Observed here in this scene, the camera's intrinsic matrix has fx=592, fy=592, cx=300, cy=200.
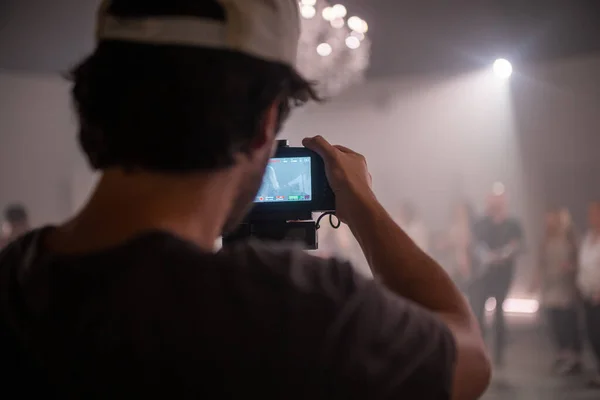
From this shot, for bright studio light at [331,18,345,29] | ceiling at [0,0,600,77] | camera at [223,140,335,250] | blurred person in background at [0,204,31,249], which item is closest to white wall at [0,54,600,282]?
ceiling at [0,0,600,77]

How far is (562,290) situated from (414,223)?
2.81 ft

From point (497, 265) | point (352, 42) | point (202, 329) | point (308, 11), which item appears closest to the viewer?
point (202, 329)

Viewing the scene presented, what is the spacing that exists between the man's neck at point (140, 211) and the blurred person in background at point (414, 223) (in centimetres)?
305

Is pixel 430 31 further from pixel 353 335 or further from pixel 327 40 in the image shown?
pixel 353 335

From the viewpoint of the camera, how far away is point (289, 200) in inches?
32.6

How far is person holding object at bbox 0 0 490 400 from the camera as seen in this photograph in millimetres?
370

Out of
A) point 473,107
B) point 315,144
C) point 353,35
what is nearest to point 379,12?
point 353,35

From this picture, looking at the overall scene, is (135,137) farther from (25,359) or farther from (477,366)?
(477,366)

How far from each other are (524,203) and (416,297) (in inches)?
134

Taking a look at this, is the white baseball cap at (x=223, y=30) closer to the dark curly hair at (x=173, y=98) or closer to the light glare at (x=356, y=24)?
the dark curly hair at (x=173, y=98)

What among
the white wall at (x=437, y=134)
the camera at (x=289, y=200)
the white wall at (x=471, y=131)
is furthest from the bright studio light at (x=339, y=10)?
the camera at (x=289, y=200)

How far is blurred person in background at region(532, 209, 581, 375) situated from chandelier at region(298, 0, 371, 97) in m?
1.54

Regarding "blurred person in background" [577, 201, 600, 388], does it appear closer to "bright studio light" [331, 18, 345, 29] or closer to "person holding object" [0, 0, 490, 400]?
"bright studio light" [331, 18, 345, 29]

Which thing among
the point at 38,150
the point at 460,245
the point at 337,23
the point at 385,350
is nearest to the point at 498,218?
the point at 460,245
